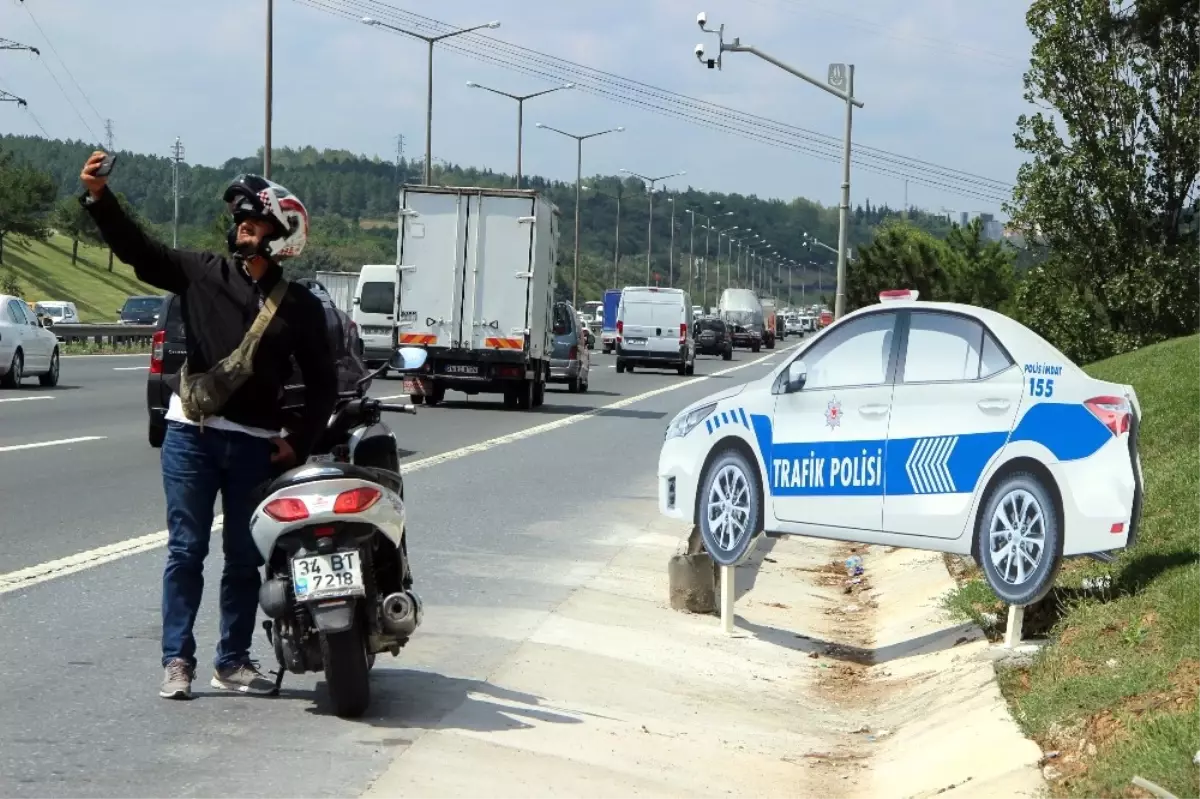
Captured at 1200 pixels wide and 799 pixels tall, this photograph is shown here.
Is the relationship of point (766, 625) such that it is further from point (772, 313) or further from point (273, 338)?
point (772, 313)

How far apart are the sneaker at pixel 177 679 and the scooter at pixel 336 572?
1.32 ft

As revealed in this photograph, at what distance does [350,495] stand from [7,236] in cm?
11532

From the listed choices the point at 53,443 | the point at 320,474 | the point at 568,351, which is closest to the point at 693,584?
the point at 320,474

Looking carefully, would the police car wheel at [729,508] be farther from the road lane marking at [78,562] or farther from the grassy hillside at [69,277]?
the grassy hillside at [69,277]

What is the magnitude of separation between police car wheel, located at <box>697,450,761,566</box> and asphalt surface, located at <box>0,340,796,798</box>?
0.94 metres

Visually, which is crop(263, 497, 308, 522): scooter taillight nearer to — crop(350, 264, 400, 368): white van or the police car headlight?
the police car headlight

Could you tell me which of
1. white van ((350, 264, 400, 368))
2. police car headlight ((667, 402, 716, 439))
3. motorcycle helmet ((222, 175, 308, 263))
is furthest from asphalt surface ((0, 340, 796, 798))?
white van ((350, 264, 400, 368))

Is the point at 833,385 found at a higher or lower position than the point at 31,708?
higher

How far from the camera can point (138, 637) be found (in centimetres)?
884

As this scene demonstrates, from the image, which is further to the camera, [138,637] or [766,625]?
[766,625]

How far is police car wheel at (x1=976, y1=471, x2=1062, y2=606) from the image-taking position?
8633mm

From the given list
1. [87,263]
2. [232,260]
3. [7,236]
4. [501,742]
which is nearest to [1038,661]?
[501,742]

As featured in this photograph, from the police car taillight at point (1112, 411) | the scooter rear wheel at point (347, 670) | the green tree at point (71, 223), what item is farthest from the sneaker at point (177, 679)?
the green tree at point (71, 223)

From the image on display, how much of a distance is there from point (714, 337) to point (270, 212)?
6884 centimetres
